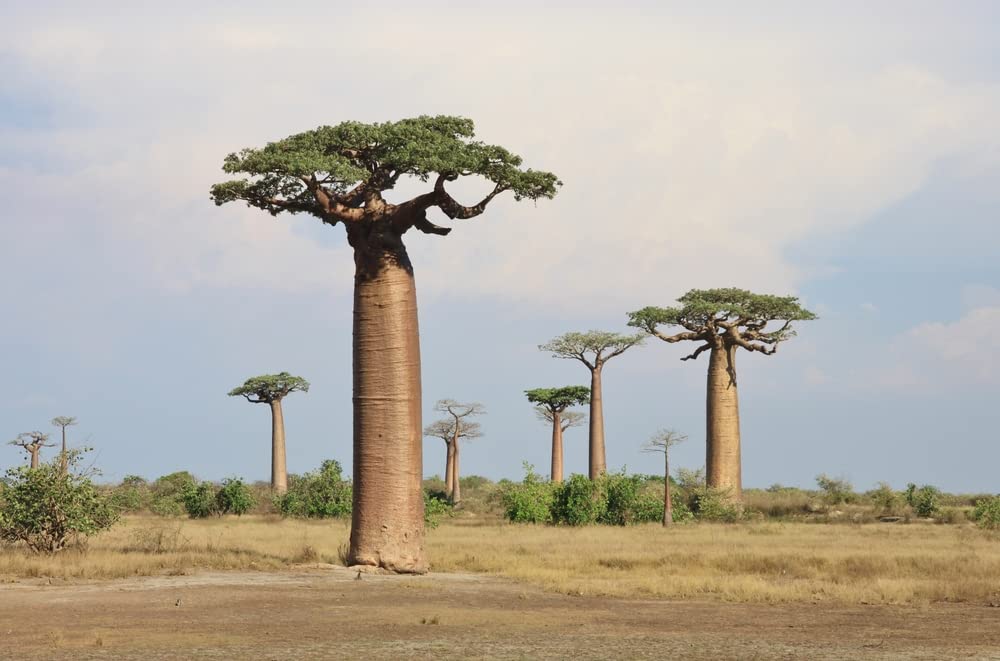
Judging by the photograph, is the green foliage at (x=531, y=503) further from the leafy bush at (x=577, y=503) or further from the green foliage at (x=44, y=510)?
the green foliage at (x=44, y=510)

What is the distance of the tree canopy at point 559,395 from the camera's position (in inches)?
1828

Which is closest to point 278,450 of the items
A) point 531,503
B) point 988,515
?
point 531,503

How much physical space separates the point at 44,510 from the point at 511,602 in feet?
24.0

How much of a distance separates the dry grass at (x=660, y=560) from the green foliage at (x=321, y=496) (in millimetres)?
9470

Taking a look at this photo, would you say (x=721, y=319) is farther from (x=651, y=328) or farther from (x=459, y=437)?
(x=459, y=437)

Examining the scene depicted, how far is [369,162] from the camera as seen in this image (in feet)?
53.6

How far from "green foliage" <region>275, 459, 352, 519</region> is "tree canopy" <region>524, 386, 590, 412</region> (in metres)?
11.8

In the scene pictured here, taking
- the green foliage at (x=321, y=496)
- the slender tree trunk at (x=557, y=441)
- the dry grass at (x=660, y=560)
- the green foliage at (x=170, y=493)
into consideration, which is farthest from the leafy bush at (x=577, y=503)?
the slender tree trunk at (x=557, y=441)

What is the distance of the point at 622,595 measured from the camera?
13656mm

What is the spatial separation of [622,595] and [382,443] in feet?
12.6

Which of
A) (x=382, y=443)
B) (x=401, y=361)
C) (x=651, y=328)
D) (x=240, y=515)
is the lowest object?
(x=240, y=515)

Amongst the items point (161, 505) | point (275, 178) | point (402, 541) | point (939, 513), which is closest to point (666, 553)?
point (402, 541)

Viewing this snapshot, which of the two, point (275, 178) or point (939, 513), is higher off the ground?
point (275, 178)

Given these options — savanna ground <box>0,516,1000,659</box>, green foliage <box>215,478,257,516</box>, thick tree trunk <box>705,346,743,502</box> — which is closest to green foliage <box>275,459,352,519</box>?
green foliage <box>215,478,257,516</box>
